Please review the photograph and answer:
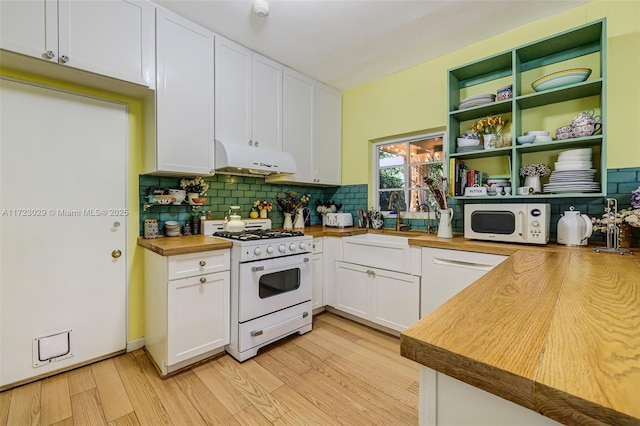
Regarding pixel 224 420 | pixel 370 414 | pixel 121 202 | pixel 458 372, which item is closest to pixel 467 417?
pixel 458 372

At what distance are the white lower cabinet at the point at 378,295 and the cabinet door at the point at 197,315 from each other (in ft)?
3.85

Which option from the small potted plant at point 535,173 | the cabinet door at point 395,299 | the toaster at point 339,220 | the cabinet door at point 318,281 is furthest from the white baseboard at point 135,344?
the small potted plant at point 535,173

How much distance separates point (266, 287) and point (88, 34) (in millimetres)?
2099

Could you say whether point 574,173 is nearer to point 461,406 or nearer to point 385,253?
point 385,253

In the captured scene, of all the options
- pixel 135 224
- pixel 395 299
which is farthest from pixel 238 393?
pixel 135 224

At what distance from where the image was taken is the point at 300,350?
2285mm

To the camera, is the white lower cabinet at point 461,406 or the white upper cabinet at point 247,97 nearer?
the white lower cabinet at point 461,406

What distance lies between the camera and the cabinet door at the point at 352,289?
2693mm

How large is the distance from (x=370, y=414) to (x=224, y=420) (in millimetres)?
810

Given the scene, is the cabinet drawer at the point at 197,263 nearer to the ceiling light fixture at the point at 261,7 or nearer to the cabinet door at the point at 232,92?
the cabinet door at the point at 232,92

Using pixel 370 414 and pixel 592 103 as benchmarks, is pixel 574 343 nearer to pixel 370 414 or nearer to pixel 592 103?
pixel 370 414

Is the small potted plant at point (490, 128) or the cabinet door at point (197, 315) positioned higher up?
the small potted plant at point (490, 128)

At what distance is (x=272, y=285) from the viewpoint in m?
2.34

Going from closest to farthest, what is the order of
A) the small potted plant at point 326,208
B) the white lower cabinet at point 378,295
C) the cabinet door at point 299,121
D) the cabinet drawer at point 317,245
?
1. the white lower cabinet at point 378,295
2. the cabinet drawer at point 317,245
3. the cabinet door at point 299,121
4. the small potted plant at point 326,208
